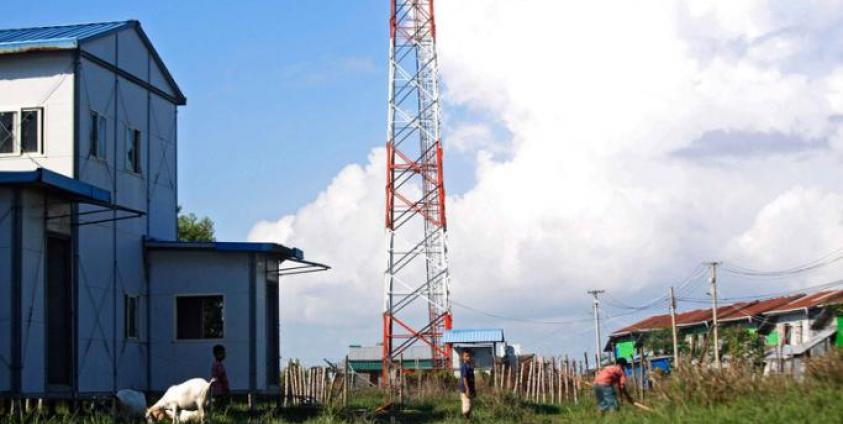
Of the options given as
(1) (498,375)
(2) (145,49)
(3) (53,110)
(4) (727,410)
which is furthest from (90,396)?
(1) (498,375)

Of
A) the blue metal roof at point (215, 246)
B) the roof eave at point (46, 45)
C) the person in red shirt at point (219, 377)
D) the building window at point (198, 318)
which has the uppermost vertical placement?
the roof eave at point (46, 45)

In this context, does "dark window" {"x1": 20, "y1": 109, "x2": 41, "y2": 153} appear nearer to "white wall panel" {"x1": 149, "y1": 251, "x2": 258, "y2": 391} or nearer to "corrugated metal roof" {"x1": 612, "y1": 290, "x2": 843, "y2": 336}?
"white wall panel" {"x1": 149, "y1": 251, "x2": 258, "y2": 391}

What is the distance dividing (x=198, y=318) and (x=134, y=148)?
157 inches

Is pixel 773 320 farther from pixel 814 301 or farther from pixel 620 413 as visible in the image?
pixel 620 413

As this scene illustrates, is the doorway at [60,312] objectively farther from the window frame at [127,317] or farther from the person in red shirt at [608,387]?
the person in red shirt at [608,387]

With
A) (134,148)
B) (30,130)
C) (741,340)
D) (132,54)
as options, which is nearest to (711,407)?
(30,130)

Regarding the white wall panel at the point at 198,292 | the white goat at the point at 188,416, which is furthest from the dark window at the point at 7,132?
the white goat at the point at 188,416

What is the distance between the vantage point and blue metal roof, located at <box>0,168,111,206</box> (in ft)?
70.3

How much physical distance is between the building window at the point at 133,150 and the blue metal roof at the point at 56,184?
13.8ft

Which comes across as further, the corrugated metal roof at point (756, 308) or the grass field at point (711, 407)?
the corrugated metal roof at point (756, 308)

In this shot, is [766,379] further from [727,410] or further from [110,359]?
[110,359]

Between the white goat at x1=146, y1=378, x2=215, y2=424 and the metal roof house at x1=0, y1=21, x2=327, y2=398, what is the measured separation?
6.71 ft

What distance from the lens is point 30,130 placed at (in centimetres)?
2550

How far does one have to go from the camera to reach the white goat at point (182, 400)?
2227 cm
